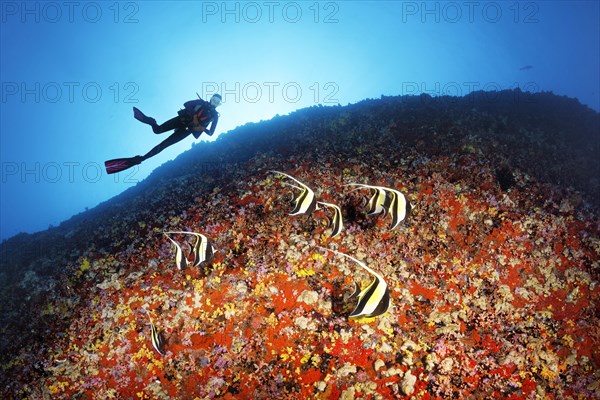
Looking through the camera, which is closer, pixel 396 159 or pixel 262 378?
pixel 262 378

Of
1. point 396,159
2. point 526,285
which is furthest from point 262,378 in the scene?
point 396,159

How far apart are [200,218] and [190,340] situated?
304 centimetres

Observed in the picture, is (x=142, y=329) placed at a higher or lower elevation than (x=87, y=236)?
lower

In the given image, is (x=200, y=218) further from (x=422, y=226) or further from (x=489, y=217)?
(x=489, y=217)

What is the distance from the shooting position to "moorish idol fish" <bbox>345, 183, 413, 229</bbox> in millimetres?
3990

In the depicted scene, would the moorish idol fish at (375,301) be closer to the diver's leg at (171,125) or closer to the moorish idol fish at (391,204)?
the moorish idol fish at (391,204)

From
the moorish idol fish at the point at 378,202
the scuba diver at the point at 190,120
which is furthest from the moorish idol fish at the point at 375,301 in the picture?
the scuba diver at the point at 190,120

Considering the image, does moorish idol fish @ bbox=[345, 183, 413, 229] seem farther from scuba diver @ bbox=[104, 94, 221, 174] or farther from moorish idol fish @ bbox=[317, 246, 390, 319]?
scuba diver @ bbox=[104, 94, 221, 174]

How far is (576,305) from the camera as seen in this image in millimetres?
5500

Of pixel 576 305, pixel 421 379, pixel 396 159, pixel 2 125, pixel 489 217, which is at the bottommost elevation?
pixel 421 379

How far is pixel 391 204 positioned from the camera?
409 cm

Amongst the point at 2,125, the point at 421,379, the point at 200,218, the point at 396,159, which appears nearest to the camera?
the point at 421,379

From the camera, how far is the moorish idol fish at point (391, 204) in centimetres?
399

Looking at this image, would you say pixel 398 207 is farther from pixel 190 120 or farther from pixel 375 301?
pixel 190 120
